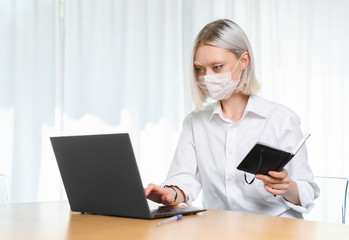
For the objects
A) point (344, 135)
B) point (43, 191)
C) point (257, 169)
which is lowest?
point (43, 191)

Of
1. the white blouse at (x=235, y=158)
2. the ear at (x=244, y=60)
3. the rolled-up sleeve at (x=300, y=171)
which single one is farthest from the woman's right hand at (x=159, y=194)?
the ear at (x=244, y=60)

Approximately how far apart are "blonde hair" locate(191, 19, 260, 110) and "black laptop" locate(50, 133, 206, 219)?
733mm

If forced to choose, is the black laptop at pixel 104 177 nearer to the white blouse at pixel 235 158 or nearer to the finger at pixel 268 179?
the finger at pixel 268 179

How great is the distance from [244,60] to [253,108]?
22cm

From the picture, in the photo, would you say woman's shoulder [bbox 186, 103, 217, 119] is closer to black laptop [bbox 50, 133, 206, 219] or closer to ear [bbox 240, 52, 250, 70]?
ear [bbox 240, 52, 250, 70]

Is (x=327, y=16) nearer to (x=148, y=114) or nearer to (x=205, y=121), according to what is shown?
(x=148, y=114)

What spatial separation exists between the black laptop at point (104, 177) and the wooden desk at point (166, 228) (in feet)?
0.13

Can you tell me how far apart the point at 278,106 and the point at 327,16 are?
90.7 inches

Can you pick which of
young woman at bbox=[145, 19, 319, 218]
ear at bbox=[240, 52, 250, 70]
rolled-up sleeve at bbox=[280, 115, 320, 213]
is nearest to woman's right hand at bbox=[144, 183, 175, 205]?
young woman at bbox=[145, 19, 319, 218]

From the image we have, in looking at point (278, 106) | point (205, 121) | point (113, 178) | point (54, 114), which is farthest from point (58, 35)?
point (113, 178)

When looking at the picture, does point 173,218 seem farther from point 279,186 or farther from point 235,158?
point 235,158

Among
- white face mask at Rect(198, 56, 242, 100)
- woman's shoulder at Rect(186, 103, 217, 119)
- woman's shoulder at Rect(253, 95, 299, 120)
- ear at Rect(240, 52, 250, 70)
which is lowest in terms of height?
woman's shoulder at Rect(186, 103, 217, 119)

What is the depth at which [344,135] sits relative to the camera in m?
3.85

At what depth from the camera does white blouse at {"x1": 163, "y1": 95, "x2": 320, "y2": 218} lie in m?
1.82
